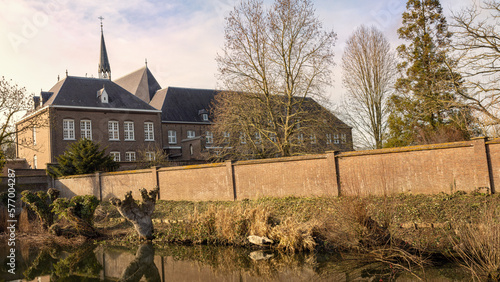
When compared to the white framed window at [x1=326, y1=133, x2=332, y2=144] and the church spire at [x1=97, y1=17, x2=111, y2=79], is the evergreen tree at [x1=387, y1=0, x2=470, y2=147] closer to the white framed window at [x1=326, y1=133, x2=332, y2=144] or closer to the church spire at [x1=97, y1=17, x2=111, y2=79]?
the white framed window at [x1=326, y1=133, x2=332, y2=144]

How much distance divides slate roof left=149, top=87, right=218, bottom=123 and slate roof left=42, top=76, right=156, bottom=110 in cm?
344

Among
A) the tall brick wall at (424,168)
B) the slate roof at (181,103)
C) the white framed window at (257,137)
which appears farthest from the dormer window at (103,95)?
the tall brick wall at (424,168)

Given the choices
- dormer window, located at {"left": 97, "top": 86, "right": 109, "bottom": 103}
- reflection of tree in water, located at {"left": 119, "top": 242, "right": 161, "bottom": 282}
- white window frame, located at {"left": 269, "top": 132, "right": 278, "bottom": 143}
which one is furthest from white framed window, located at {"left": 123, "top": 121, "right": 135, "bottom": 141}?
reflection of tree in water, located at {"left": 119, "top": 242, "right": 161, "bottom": 282}

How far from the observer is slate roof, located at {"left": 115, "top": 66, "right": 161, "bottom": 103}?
1747 inches

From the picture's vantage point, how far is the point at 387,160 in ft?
43.5

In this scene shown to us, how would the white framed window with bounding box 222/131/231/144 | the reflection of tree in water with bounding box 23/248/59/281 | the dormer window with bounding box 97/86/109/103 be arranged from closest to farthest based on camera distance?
the reflection of tree in water with bounding box 23/248/59/281
the white framed window with bounding box 222/131/231/144
the dormer window with bounding box 97/86/109/103

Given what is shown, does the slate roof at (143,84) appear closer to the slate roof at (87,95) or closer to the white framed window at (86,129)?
the slate roof at (87,95)

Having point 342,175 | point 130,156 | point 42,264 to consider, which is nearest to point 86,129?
point 130,156

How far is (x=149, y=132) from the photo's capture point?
38688mm

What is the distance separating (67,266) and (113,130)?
26.6 m

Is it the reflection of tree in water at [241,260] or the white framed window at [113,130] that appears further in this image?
the white framed window at [113,130]

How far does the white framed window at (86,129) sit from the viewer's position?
34.6m

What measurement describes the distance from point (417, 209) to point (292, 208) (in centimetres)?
421

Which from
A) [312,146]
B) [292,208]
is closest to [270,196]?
[292,208]
